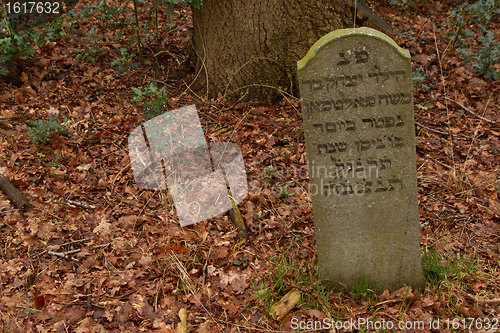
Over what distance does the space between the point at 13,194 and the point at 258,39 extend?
10.7 feet

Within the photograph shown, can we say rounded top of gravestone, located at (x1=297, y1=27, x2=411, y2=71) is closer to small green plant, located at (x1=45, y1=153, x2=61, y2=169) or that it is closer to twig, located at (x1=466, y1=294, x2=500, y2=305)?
twig, located at (x1=466, y1=294, x2=500, y2=305)

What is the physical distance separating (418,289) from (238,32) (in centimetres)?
362

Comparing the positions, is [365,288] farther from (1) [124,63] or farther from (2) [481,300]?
(1) [124,63]

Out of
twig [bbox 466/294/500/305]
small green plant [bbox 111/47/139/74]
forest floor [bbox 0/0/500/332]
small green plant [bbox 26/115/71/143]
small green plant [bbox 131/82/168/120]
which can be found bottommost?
twig [bbox 466/294/500/305]

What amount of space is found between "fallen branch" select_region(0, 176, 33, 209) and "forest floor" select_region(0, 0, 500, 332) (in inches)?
3.5

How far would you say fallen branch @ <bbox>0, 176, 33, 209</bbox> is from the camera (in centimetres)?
374

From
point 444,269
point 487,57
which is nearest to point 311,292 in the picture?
point 444,269

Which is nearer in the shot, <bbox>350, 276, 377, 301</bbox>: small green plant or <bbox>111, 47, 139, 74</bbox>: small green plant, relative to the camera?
<bbox>350, 276, 377, 301</bbox>: small green plant

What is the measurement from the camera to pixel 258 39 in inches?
196

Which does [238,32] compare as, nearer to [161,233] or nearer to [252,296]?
[161,233]

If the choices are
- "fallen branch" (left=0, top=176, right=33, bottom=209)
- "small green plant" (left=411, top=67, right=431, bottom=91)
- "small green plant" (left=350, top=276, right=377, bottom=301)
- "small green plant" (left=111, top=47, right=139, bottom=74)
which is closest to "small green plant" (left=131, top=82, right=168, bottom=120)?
"small green plant" (left=111, top=47, right=139, bottom=74)

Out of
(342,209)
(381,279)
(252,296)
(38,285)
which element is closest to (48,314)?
(38,285)

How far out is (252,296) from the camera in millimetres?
3002

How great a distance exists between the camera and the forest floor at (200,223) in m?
2.89
